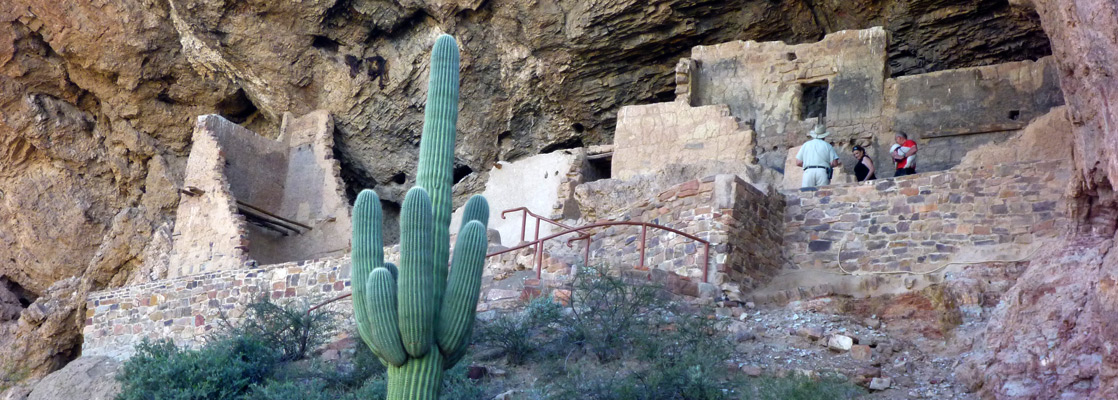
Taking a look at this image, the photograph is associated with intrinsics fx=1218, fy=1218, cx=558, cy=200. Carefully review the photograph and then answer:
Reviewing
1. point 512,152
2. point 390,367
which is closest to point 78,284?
point 512,152

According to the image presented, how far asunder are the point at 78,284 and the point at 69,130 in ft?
8.55

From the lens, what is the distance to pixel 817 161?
13.8 meters

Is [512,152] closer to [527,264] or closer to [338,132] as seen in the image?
[338,132]

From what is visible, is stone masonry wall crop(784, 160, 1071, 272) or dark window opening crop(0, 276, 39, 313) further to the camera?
dark window opening crop(0, 276, 39, 313)

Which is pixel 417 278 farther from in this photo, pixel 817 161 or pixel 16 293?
pixel 16 293

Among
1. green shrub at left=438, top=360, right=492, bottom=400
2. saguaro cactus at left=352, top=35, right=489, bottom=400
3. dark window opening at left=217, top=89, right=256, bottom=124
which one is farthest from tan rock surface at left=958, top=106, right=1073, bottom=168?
dark window opening at left=217, top=89, right=256, bottom=124

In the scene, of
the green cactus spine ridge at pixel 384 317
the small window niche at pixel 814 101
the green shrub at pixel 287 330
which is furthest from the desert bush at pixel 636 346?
the small window niche at pixel 814 101

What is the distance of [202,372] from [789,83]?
8609mm

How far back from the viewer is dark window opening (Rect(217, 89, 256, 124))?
780 inches

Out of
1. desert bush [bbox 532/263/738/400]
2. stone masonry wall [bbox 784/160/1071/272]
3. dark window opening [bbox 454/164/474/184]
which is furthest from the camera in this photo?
dark window opening [bbox 454/164/474/184]

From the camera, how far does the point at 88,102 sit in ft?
64.9

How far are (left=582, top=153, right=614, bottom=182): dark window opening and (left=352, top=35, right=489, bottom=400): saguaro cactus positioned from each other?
779 centimetres

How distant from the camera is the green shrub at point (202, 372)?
10492 millimetres

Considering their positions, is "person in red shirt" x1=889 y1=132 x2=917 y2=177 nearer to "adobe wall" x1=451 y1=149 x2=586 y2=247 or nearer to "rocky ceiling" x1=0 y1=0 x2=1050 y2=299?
"rocky ceiling" x1=0 y1=0 x2=1050 y2=299
